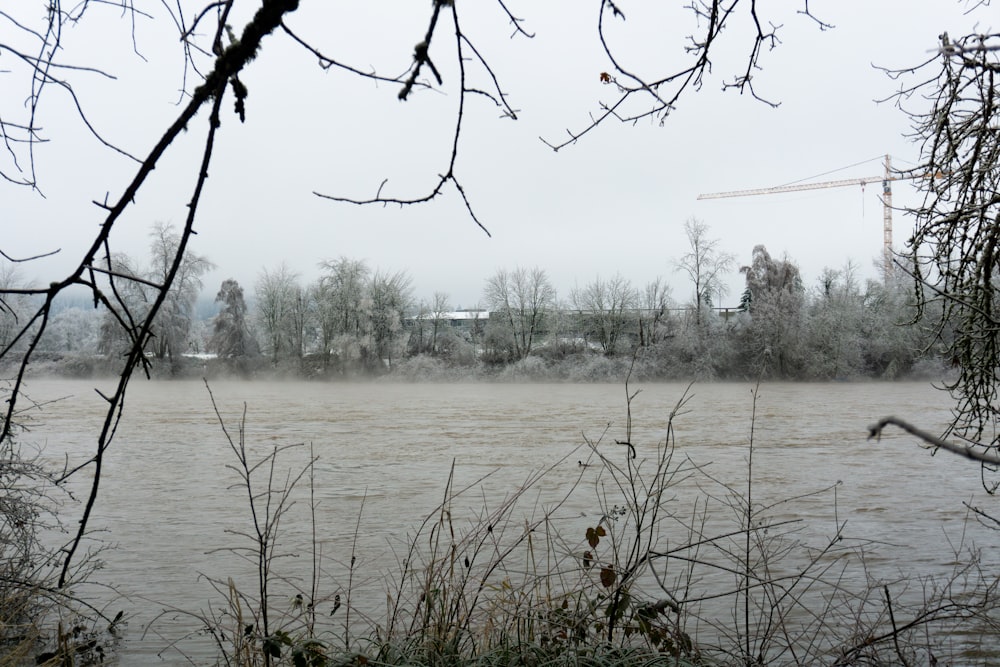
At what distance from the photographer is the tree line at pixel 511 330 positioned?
39.3m

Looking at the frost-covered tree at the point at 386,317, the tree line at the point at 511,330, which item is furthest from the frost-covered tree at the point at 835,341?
the frost-covered tree at the point at 386,317

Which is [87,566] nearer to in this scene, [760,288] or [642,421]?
[642,421]

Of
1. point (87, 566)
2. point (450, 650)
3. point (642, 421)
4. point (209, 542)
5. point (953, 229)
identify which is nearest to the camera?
point (450, 650)

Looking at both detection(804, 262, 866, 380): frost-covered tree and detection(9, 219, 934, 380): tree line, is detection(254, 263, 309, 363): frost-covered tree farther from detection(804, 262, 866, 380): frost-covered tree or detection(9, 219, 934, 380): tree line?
detection(804, 262, 866, 380): frost-covered tree

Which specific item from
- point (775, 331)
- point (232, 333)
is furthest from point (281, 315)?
point (775, 331)

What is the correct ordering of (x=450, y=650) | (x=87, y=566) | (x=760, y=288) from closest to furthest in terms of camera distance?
1. (x=450, y=650)
2. (x=87, y=566)
3. (x=760, y=288)

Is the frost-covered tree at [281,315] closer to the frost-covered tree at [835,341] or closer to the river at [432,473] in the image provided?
the river at [432,473]

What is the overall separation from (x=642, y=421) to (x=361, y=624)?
684 inches

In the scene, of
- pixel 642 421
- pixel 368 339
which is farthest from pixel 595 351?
pixel 642 421

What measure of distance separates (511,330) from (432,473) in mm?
31373

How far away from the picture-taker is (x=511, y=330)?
46.5 m

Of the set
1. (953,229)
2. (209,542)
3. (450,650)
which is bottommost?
(209,542)

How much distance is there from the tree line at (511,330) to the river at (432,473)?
6.42 m

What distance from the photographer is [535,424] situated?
76.7ft
